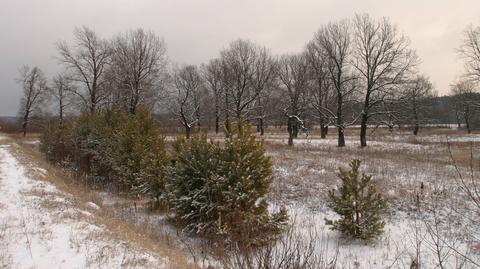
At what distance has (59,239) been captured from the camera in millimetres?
6672

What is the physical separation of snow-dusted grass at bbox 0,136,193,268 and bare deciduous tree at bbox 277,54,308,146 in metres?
22.7

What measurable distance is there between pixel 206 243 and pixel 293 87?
34555 mm

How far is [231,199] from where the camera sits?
8141 mm

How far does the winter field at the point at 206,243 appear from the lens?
592 centimetres

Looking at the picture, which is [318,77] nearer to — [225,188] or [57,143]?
[57,143]

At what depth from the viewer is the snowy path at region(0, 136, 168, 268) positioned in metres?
5.73

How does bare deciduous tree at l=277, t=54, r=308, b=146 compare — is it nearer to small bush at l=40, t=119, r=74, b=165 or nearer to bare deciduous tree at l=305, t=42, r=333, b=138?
bare deciduous tree at l=305, t=42, r=333, b=138

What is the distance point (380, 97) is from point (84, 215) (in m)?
28.4

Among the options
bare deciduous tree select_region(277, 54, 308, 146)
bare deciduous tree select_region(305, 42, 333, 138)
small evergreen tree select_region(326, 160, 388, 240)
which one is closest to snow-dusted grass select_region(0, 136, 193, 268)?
small evergreen tree select_region(326, 160, 388, 240)

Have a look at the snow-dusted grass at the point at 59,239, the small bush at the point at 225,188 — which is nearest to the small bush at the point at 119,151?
the small bush at the point at 225,188

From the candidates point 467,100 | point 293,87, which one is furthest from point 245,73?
point 467,100

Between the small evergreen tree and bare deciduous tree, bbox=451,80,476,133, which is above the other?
bare deciduous tree, bbox=451,80,476,133

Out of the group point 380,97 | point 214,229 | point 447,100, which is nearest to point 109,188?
point 214,229

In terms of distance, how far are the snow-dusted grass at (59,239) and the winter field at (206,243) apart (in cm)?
2
